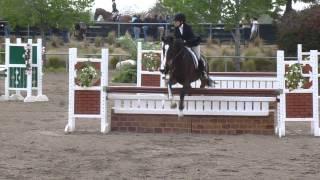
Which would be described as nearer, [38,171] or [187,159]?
[38,171]

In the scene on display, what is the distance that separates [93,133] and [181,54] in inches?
87.1

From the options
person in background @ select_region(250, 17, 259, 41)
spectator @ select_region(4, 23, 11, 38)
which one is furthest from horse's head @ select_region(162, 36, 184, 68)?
spectator @ select_region(4, 23, 11, 38)

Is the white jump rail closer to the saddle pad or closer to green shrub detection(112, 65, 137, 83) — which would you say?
the saddle pad

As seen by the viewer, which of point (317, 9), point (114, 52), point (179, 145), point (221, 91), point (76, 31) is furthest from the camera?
point (76, 31)

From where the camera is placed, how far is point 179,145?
12.4 metres

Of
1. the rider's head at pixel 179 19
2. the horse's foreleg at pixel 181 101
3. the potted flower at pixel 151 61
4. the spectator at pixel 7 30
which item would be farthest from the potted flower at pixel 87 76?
the spectator at pixel 7 30

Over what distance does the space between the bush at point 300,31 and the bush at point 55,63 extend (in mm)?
9481

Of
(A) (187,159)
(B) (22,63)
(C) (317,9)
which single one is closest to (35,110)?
(B) (22,63)

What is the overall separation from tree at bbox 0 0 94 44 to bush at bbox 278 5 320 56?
949 centimetres

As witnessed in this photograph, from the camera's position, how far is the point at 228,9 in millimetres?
33000

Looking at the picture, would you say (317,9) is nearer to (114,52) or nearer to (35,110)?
(114,52)

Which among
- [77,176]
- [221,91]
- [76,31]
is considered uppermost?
[76,31]

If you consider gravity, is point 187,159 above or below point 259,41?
below

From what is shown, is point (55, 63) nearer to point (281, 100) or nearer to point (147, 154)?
point (281, 100)
